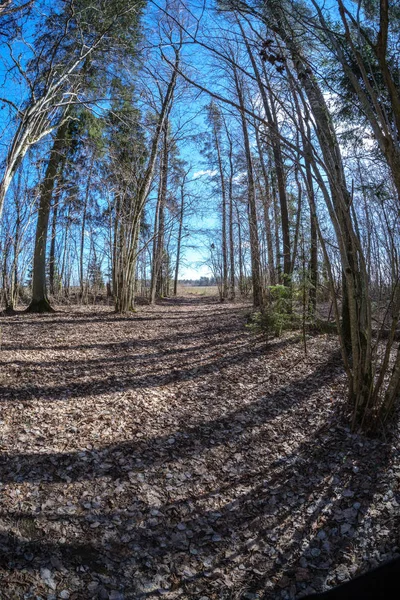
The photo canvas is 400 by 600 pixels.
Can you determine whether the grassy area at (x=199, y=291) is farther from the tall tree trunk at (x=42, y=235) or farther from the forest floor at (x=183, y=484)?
the forest floor at (x=183, y=484)

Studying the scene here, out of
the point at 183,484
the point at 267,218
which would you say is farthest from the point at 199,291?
the point at 183,484

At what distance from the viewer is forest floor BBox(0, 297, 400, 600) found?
2029 millimetres

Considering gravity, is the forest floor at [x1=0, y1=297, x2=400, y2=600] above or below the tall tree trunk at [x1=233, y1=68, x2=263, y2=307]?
below

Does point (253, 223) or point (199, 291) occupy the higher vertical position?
point (253, 223)

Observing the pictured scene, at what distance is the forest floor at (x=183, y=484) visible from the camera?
203 cm

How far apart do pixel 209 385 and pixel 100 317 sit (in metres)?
5.81

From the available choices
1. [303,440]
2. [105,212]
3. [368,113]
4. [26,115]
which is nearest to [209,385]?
[303,440]

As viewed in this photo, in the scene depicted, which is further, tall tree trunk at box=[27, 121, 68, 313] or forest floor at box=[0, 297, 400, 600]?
tall tree trunk at box=[27, 121, 68, 313]

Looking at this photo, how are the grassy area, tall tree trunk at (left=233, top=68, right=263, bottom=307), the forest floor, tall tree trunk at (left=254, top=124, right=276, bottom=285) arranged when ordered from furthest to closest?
the grassy area → tall tree trunk at (left=233, top=68, right=263, bottom=307) → tall tree trunk at (left=254, top=124, right=276, bottom=285) → the forest floor

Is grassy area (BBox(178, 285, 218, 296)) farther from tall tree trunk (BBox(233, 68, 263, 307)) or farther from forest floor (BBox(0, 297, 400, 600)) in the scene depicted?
forest floor (BBox(0, 297, 400, 600))

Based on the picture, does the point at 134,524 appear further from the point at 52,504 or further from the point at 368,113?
the point at 368,113

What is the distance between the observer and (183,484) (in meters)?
2.80

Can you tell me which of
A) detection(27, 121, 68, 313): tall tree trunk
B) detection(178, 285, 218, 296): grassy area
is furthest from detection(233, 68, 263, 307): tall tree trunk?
detection(178, 285, 218, 296): grassy area

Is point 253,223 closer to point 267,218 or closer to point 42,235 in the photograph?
point 267,218
